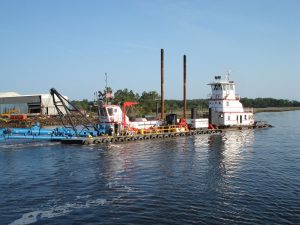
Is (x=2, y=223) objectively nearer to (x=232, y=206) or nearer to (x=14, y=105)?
(x=232, y=206)

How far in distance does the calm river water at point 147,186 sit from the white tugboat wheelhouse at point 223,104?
2321 centimetres

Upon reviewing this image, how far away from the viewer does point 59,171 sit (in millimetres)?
26391

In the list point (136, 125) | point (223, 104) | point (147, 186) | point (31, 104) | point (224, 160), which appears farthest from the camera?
point (31, 104)

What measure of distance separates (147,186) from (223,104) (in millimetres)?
39851

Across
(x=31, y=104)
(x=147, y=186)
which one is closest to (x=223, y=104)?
(x=147, y=186)

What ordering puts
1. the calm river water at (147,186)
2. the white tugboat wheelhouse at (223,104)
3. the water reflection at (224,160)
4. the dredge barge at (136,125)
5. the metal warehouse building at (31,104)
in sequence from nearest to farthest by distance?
1. the calm river water at (147,186)
2. the water reflection at (224,160)
3. the dredge barge at (136,125)
4. the white tugboat wheelhouse at (223,104)
5. the metal warehouse building at (31,104)

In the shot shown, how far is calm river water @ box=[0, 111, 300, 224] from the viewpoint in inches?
665

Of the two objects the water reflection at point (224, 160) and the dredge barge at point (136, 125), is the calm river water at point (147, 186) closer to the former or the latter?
the water reflection at point (224, 160)

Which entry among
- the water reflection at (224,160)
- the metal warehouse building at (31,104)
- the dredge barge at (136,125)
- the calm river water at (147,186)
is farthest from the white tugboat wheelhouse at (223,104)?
the metal warehouse building at (31,104)

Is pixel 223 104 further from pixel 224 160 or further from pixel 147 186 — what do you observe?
pixel 147 186

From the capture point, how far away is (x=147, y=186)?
2228 centimetres

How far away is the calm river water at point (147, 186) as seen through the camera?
16.9 m

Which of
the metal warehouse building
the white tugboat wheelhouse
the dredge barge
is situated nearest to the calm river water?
the dredge barge

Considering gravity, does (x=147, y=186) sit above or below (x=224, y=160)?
below
